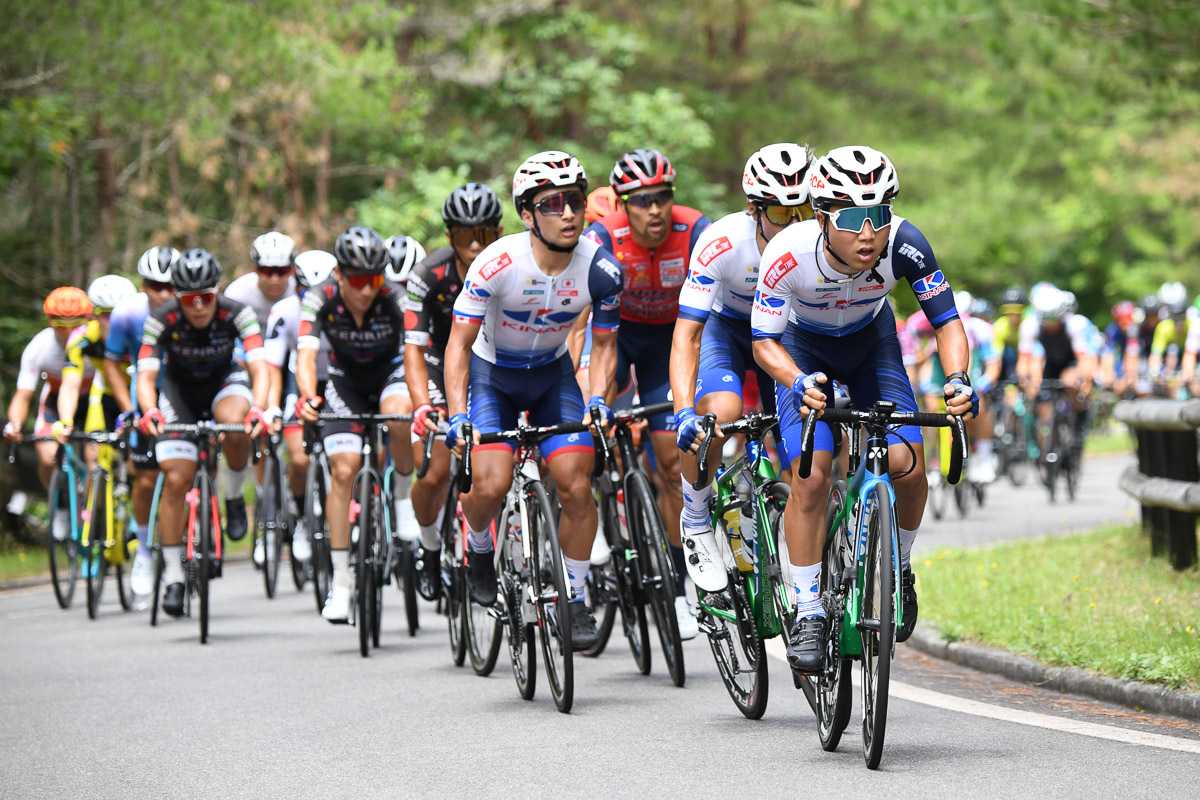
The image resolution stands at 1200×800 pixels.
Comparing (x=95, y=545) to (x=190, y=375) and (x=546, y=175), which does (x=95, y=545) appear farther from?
(x=546, y=175)

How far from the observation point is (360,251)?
393 inches

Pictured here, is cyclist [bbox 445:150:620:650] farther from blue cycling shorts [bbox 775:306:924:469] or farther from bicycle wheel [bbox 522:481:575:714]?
blue cycling shorts [bbox 775:306:924:469]

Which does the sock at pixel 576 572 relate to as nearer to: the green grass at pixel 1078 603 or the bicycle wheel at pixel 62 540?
the green grass at pixel 1078 603

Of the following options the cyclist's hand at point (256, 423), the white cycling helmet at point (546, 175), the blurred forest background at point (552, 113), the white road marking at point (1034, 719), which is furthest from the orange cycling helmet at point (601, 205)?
the blurred forest background at point (552, 113)

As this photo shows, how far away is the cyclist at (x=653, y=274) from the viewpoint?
8.58m

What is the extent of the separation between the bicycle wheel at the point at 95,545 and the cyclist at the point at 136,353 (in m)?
0.31

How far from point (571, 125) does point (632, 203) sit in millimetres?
21884

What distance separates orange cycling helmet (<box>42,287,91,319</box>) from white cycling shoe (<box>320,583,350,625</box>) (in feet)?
16.6

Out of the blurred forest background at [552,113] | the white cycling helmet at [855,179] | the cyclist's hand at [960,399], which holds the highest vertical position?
the blurred forest background at [552,113]

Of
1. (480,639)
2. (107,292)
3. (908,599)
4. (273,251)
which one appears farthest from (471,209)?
(107,292)

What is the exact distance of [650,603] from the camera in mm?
8188

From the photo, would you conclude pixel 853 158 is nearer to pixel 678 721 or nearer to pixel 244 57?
pixel 678 721

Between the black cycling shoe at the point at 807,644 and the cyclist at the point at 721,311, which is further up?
the cyclist at the point at 721,311

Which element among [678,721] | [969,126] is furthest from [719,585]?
[969,126]
